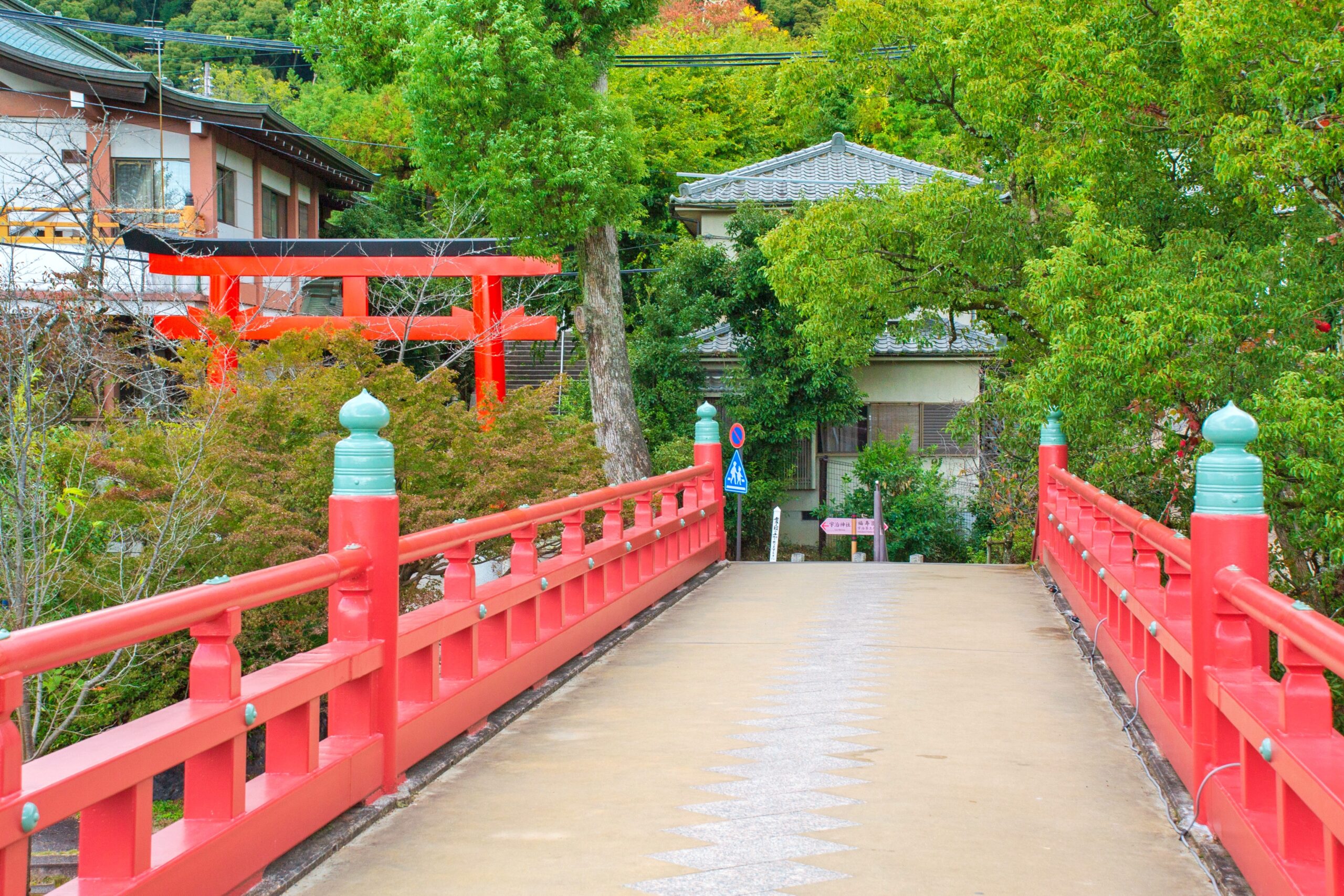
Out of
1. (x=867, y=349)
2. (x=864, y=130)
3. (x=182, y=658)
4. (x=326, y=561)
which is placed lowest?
(x=182, y=658)

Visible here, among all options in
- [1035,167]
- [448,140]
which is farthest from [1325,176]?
[448,140]

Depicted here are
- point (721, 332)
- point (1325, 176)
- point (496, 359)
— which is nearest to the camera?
point (1325, 176)

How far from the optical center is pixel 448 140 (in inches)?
659

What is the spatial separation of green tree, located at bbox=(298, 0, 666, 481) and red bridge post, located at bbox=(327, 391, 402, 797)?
459 inches

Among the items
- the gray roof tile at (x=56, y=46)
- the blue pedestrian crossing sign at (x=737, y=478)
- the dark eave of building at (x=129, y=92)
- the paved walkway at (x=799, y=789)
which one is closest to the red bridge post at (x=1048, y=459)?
the paved walkway at (x=799, y=789)

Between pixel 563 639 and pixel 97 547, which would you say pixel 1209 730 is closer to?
pixel 563 639

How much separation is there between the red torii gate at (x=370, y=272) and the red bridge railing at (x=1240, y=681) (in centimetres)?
1321

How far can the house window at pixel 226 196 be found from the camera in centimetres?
2269

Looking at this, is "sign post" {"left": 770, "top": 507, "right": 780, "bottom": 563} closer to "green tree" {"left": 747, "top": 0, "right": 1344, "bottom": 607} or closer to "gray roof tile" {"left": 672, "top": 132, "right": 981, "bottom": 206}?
"green tree" {"left": 747, "top": 0, "right": 1344, "bottom": 607}

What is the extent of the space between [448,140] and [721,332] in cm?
799

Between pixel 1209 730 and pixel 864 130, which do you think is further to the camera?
pixel 864 130

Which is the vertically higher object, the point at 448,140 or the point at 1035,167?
the point at 448,140

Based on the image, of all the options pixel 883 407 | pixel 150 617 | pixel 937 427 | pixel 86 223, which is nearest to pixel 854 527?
pixel 883 407

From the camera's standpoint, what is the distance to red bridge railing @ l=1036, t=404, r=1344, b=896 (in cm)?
346
